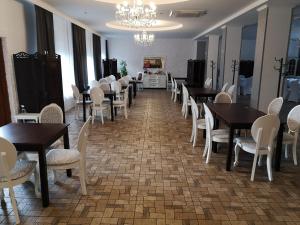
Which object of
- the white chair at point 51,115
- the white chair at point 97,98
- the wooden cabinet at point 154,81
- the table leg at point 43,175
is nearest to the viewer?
the table leg at point 43,175

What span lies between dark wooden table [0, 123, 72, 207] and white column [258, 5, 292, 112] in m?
4.50

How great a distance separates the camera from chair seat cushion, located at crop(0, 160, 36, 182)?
2295mm

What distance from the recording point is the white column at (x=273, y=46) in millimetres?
5223

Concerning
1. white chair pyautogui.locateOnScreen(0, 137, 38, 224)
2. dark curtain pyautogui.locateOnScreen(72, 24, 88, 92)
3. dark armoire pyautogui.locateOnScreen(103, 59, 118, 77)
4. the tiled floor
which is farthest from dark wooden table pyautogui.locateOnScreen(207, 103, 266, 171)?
dark armoire pyautogui.locateOnScreen(103, 59, 118, 77)

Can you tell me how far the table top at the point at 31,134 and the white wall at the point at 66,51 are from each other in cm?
421

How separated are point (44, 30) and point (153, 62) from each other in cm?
849

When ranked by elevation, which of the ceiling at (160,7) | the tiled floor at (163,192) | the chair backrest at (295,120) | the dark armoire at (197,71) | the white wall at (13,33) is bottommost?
the tiled floor at (163,192)

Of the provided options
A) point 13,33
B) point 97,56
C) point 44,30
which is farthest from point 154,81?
point 13,33

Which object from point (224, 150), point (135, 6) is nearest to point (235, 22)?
point (135, 6)

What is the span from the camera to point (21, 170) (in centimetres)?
239

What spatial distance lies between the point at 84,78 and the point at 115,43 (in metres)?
5.52

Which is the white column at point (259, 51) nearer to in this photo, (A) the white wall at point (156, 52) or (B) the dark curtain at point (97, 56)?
(B) the dark curtain at point (97, 56)

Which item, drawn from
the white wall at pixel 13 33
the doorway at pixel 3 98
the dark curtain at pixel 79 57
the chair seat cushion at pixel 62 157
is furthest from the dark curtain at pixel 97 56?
the chair seat cushion at pixel 62 157

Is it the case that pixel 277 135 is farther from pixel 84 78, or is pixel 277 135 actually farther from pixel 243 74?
pixel 243 74
